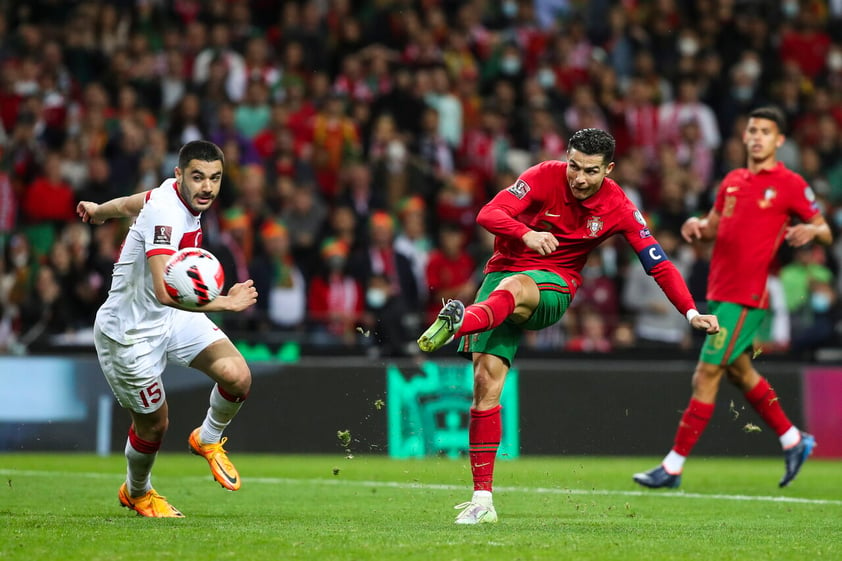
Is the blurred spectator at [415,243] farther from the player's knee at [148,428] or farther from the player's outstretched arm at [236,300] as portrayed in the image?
the player's outstretched arm at [236,300]

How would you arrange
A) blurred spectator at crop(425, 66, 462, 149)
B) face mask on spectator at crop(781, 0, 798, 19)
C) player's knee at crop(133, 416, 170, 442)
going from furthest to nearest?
face mask on spectator at crop(781, 0, 798, 19) → blurred spectator at crop(425, 66, 462, 149) → player's knee at crop(133, 416, 170, 442)

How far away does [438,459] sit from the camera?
14.0 meters

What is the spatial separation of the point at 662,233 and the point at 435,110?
3.63 m

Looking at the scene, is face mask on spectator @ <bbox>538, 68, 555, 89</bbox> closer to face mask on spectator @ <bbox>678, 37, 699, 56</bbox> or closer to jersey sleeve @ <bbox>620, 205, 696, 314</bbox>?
face mask on spectator @ <bbox>678, 37, 699, 56</bbox>

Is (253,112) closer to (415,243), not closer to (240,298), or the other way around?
(415,243)

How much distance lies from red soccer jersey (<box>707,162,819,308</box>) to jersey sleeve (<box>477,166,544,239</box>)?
3.05 meters

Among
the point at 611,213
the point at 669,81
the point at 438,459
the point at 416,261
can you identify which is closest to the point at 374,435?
the point at 438,459

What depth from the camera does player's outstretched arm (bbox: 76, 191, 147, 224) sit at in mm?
8352

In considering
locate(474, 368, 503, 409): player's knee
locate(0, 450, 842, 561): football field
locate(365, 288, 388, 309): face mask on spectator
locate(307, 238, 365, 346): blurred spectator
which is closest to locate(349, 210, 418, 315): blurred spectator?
locate(307, 238, 365, 346): blurred spectator

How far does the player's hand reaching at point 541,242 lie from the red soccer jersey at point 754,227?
3.57m

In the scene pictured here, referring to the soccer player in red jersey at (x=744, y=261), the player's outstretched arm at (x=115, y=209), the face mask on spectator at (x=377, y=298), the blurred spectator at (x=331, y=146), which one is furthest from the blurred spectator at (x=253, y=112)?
the player's outstretched arm at (x=115, y=209)

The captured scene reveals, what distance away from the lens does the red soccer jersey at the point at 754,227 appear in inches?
424

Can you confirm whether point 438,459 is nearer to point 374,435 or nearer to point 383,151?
point 374,435

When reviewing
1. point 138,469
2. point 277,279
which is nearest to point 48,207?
point 277,279
